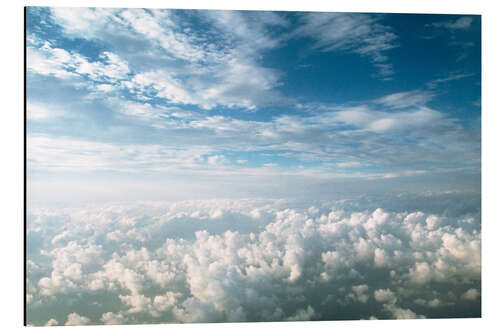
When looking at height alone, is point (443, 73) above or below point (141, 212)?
above

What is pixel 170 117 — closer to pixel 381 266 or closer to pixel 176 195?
pixel 176 195

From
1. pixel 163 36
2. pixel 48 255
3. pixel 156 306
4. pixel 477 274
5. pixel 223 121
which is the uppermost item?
pixel 163 36

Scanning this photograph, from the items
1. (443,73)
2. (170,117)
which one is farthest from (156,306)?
(443,73)

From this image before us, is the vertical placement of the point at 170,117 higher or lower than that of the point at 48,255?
higher

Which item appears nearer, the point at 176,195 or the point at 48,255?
the point at 48,255

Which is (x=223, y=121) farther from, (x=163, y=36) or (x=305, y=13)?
(x=305, y=13)
